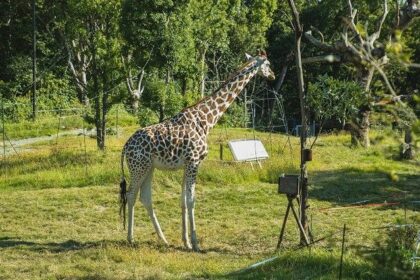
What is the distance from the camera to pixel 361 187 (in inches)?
573

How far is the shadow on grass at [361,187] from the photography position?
44.7 feet

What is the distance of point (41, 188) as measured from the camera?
596 inches

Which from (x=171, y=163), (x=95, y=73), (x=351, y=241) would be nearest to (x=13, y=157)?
(x=95, y=73)

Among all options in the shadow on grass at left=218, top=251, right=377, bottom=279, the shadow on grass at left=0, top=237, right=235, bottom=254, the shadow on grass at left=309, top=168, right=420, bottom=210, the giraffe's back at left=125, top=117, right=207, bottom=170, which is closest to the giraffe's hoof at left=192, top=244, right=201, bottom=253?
the shadow on grass at left=0, top=237, right=235, bottom=254

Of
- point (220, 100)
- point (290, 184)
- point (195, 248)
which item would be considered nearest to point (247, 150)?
point (220, 100)

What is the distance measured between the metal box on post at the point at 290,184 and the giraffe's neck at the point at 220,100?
2.10m

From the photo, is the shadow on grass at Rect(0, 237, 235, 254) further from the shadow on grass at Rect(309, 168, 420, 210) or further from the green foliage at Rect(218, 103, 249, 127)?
the green foliage at Rect(218, 103, 249, 127)

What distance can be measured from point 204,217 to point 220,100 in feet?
8.32

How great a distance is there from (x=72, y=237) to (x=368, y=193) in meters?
6.71

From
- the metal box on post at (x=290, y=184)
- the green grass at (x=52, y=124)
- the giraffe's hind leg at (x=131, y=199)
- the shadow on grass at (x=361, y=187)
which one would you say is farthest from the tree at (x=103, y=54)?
the metal box on post at (x=290, y=184)

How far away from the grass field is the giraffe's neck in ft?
6.41

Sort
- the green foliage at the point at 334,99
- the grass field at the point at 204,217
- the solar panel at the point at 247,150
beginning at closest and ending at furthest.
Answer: the grass field at the point at 204,217, the green foliage at the point at 334,99, the solar panel at the point at 247,150

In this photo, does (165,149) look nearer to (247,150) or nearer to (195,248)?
(195,248)

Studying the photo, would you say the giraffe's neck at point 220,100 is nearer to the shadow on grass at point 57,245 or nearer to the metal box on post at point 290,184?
the metal box on post at point 290,184
